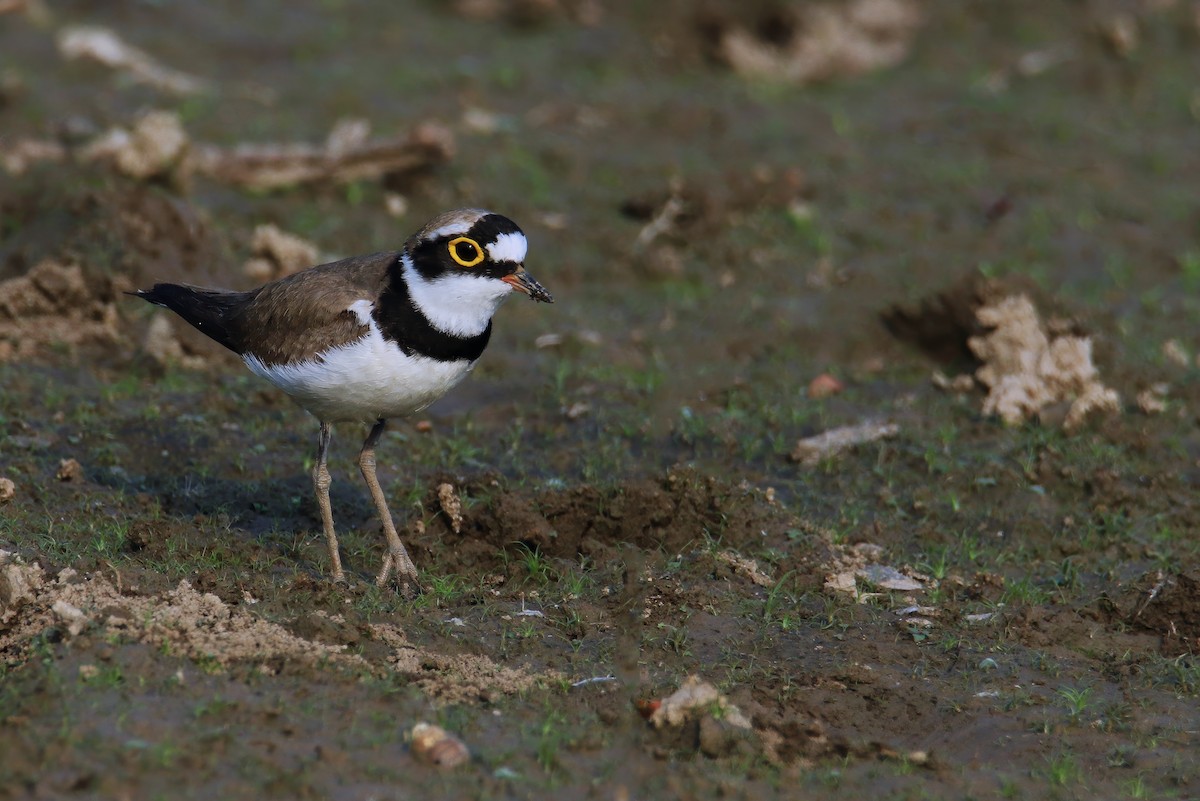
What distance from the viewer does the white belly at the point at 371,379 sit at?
6.24 meters

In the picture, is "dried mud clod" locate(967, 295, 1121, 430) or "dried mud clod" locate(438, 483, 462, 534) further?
"dried mud clod" locate(967, 295, 1121, 430)

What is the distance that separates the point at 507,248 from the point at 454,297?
312 mm

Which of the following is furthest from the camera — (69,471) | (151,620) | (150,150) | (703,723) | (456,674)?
(150,150)

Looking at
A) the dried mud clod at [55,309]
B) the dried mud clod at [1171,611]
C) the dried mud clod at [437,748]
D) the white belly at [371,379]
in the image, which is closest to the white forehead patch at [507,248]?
the white belly at [371,379]

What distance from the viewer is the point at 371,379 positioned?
20.5 ft

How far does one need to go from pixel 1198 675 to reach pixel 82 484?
5.27m

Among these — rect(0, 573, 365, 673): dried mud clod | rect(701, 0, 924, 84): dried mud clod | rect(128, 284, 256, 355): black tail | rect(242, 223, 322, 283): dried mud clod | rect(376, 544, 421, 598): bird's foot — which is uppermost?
rect(701, 0, 924, 84): dried mud clod

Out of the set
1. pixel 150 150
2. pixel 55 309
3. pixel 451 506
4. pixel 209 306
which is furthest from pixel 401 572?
pixel 150 150

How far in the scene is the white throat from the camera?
6.26 metres

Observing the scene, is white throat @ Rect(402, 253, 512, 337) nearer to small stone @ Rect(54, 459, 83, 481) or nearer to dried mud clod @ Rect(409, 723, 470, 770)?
dried mud clod @ Rect(409, 723, 470, 770)

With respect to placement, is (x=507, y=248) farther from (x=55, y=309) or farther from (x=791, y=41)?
(x=791, y=41)

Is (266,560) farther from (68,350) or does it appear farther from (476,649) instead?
(68,350)

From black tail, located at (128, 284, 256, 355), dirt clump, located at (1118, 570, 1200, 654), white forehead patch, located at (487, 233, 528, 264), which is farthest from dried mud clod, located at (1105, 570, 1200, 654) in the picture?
black tail, located at (128, 284, 256, 355)

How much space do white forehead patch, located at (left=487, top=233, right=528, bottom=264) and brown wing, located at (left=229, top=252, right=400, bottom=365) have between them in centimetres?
53
